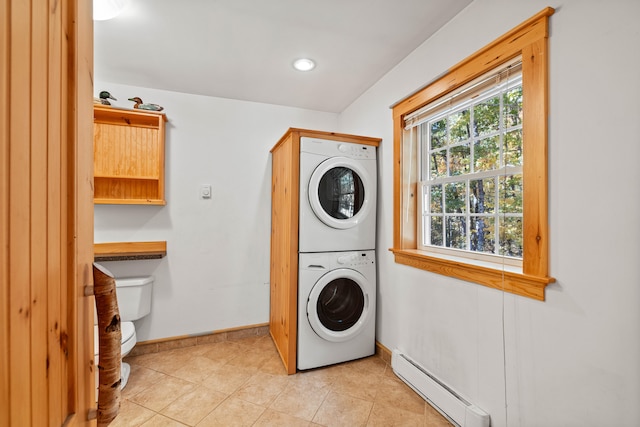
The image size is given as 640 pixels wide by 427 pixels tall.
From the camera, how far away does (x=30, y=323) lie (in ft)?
1.18

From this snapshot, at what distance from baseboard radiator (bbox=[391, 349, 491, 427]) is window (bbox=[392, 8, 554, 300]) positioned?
0.67 meters

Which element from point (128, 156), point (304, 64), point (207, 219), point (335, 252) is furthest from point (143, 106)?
point (335, 252)

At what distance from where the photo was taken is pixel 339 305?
2338 millimetres

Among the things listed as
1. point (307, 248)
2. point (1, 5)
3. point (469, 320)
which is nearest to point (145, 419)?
point (307, 248)

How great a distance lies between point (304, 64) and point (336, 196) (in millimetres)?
1031

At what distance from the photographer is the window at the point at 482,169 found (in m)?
1.25

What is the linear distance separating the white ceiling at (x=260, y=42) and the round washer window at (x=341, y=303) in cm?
170

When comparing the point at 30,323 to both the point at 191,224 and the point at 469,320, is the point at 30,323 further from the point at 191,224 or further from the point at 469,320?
the point at 191,224

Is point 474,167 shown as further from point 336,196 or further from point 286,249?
point 286,249

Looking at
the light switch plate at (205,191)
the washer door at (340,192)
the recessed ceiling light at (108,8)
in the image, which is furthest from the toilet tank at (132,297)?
the recessed ceiling light at (108,8)

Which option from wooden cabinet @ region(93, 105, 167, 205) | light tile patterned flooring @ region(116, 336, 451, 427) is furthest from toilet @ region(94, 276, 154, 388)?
wooden cabinet @ region(93, 105, 167, 205)

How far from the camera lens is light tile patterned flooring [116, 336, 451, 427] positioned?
65.4 inches

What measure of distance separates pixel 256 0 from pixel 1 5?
1.53 m

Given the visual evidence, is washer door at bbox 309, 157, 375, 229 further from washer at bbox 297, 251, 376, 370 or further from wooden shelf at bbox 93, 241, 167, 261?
wooden shelf at bbox 93, 241, 167, 261
